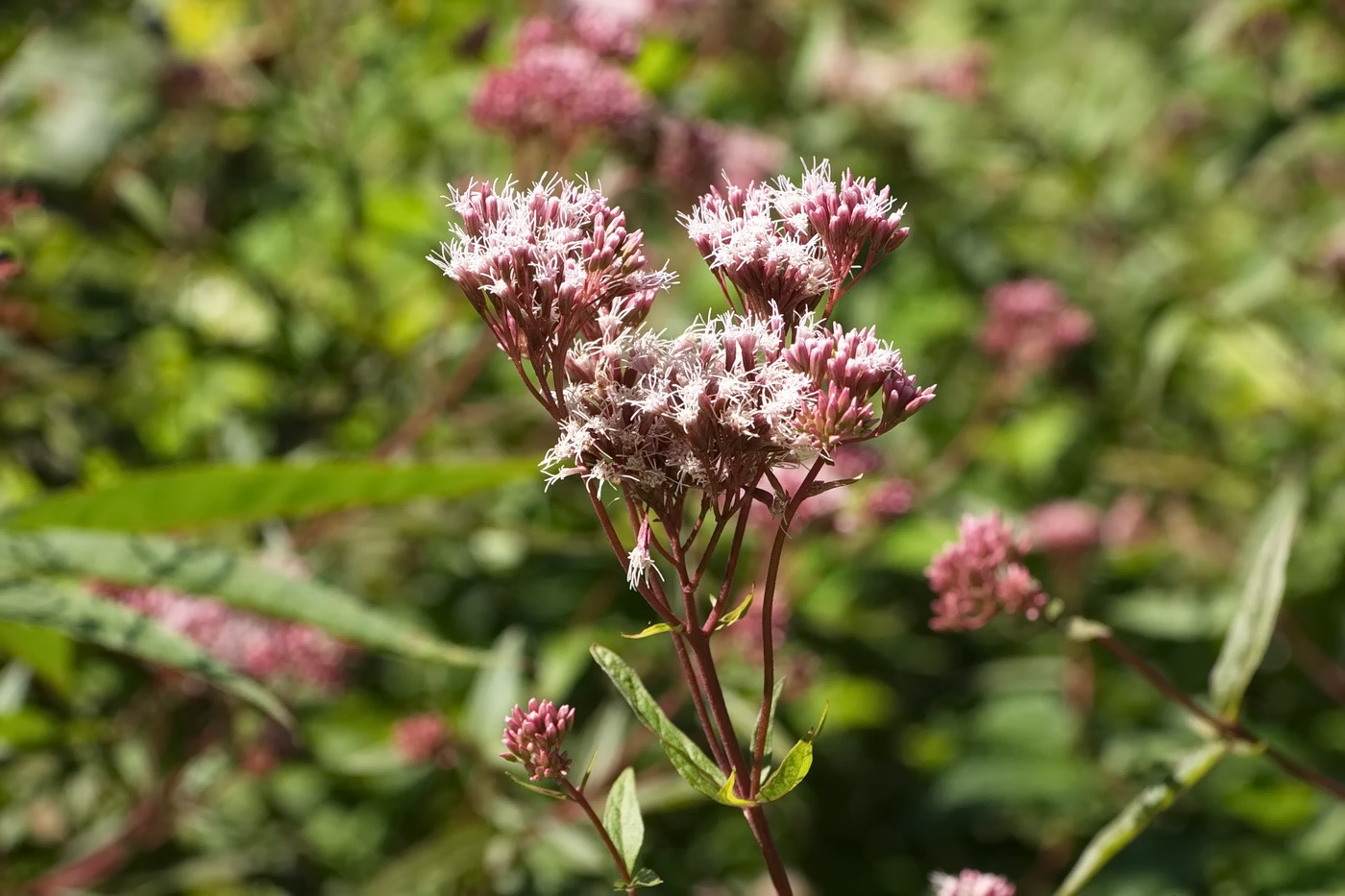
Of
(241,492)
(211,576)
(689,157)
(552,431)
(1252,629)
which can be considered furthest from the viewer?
(552,431)

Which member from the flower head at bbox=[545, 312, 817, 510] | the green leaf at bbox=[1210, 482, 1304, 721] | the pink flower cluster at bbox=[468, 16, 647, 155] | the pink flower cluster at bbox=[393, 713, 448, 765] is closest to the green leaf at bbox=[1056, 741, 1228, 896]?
the green leaf at bbox=[1210, 482, 1304, 721]

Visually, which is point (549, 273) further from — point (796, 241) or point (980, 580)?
point (980, 580)

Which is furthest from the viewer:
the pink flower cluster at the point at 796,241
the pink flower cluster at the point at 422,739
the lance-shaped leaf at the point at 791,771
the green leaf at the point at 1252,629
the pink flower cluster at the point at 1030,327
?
the pink flower cluster at the point at 1030,327

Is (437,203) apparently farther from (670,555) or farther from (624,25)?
(670,555)

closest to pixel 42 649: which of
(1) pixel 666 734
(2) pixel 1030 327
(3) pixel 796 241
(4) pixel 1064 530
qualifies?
(1) pixel 666 734

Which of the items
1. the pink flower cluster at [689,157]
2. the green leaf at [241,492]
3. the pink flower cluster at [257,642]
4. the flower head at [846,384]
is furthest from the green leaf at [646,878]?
the pink flower cluster at [689,157]

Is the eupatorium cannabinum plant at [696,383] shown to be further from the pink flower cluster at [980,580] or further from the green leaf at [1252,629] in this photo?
the green leaf at [1252,629]

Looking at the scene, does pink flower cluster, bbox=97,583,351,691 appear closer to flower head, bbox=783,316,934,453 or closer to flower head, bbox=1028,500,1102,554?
flower head, bbox=1028,500,1102,554
